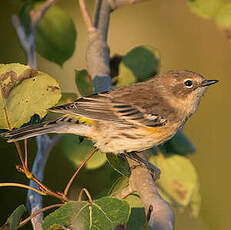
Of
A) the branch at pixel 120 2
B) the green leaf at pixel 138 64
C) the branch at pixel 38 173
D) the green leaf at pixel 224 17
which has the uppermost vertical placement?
the branch at pixel 120 2

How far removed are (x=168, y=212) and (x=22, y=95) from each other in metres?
0.98

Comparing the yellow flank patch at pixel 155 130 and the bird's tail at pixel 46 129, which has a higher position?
the bird's tail at pixel 46 129

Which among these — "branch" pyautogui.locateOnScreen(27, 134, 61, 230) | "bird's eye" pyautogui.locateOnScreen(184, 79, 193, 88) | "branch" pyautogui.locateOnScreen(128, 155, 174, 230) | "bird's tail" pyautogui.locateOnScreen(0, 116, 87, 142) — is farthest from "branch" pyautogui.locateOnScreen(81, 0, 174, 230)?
"bird's eye" pyautogui.locateOnScreen(184, 79, 193, 88)

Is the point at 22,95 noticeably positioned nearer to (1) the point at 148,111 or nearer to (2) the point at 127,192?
(2) the point at 127,192

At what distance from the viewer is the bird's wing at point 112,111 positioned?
11.0 feet

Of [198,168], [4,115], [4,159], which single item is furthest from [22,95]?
[198,168]

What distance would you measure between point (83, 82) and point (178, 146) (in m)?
0.75

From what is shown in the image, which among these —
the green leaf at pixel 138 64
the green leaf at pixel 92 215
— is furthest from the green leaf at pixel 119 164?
the green leaf at pixel 138 64

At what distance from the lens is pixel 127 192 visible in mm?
2635

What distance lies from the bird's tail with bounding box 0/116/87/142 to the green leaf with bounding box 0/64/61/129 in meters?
0.09

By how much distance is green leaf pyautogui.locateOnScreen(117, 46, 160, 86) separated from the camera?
3.62m

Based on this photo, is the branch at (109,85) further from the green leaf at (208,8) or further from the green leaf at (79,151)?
the green leaf at (208,8)

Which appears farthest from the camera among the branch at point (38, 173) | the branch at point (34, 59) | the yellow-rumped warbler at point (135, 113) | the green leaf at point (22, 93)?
the yellow-rumped warbler at point (135, 113)

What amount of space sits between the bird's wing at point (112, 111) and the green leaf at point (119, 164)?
1.42 feet
